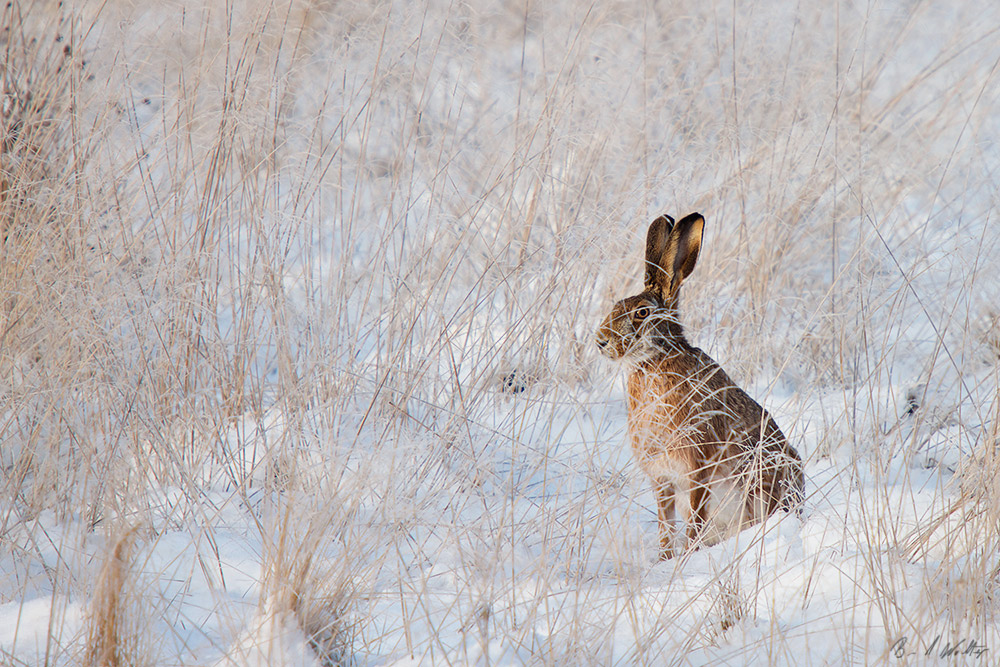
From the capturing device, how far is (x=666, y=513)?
96.8 inches

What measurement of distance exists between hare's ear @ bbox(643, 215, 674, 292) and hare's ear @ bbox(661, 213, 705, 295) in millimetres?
12

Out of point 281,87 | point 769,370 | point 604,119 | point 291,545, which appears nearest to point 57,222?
point 281,87

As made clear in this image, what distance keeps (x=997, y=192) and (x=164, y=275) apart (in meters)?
2.75

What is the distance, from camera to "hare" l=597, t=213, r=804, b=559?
2.30m

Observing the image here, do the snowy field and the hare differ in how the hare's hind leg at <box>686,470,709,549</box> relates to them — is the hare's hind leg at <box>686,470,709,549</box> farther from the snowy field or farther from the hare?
the snowy field

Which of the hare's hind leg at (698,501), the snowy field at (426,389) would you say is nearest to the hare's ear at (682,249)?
the snowy field at (426,389)

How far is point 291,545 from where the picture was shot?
1.83 m

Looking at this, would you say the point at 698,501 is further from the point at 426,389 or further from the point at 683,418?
the point at 426,389

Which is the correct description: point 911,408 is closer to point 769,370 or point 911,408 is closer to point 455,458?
point 769,370

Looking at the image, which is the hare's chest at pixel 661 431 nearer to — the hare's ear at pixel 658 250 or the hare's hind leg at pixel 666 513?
the hare's hind leg at pixel 666 513
